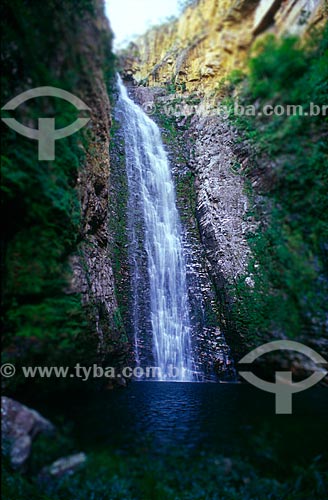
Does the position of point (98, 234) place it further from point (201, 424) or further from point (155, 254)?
point (201, 424)

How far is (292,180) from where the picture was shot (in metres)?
4.70

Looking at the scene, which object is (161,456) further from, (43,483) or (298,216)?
(298,216)

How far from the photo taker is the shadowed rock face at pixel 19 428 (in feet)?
10.2

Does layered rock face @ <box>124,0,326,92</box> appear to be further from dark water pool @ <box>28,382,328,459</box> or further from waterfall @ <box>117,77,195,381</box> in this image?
dark water pool @ <box>28,382,328,459</box>

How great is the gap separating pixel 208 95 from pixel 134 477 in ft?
18.8

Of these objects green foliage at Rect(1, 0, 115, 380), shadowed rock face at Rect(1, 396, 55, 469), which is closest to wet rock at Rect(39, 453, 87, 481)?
shadowed rock face at Rect(1, 396, 55, 469)

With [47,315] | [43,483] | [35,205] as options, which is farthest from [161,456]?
[35,205]

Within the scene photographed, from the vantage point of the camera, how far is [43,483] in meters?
3.15

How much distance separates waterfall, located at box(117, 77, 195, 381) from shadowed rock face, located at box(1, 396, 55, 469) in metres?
6.54

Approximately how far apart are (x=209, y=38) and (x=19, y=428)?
5.95 meters

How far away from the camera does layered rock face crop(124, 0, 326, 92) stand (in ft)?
15.5

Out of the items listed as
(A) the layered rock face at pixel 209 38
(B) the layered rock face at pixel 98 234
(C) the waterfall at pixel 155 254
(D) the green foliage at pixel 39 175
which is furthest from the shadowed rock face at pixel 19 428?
(C) the waterfall at pixel 155 254

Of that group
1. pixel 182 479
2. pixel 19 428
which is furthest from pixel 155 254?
pixel 19 428

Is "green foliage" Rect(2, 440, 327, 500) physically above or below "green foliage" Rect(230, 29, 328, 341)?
below
